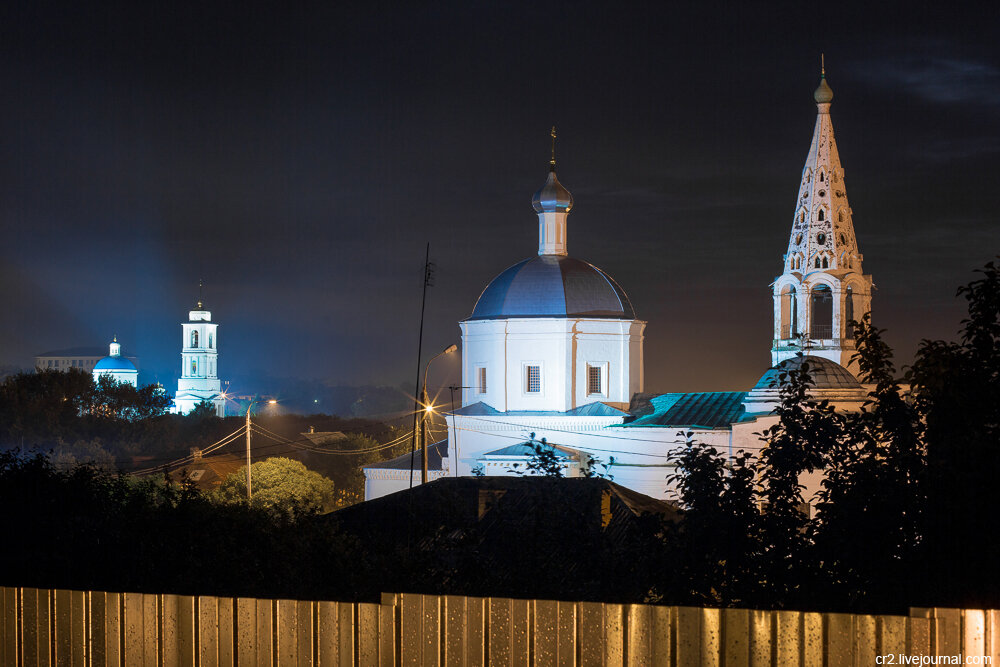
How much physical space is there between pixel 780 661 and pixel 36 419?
65.3 meters

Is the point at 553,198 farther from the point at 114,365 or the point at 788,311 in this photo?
the point at 114,365

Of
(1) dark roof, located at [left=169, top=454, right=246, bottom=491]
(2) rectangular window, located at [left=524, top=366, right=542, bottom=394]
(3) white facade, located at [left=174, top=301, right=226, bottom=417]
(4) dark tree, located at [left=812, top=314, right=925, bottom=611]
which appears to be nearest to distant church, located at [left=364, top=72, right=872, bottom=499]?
(2) rectangular window, located at [left=524, top=366, right=542, bottom=394]

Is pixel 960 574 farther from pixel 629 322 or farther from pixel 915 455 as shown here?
pixel 629 322

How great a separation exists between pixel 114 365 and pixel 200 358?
10.1m

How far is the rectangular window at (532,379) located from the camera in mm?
36812

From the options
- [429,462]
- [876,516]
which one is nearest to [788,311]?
[429,462]

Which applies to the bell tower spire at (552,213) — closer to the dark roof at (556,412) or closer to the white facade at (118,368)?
the dark roof at (556,412)

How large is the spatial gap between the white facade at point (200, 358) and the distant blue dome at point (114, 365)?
821 centimetres

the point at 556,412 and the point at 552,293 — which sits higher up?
the point at 552,293

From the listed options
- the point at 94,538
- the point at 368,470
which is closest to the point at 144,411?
the point at 368,470

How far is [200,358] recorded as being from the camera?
9912 cm

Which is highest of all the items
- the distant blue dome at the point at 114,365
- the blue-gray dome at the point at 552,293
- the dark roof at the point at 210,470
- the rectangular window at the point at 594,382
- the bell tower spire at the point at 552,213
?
the bell tower spire at the point at 552,213

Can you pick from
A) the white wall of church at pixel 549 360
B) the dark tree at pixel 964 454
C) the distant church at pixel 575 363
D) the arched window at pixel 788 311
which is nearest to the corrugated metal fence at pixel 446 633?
the dark tree at pixel 964 454

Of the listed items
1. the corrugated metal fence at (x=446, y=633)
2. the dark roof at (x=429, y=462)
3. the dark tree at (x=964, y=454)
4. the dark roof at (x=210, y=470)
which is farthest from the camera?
the dark roof at (x=210, y=470)
